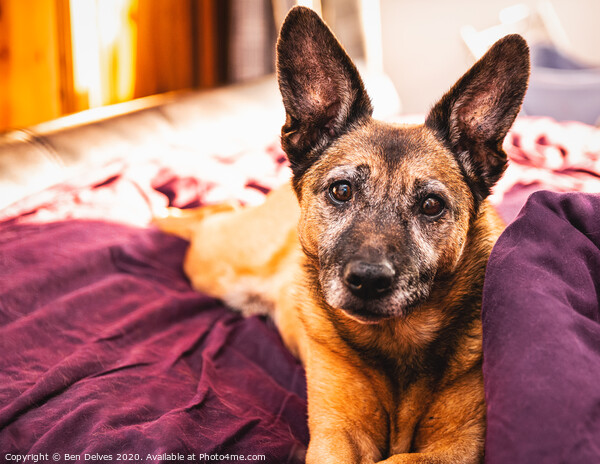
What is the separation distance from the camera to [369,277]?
5.04ft

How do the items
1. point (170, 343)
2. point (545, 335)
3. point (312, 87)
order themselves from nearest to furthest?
point (545, 335) → point (312, 87) → point (170, 343)

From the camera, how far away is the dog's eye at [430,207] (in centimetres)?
182

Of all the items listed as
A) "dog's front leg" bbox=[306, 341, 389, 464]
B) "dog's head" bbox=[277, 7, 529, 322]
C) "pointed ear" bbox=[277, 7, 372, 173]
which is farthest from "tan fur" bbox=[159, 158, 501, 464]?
"pointed ear" bbox=[277, 7, 372, 173]

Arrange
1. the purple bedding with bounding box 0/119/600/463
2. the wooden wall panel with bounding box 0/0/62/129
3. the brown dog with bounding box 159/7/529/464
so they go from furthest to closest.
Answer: the wooden wall panel with bounding box 0/0/62/129
the brown dog with bounding box 159/7/529/464
the purple bedding with bounding box 0/119/600/463

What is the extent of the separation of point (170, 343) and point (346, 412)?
2.60 ft

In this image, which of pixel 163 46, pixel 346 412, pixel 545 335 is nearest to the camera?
pixel 545 335

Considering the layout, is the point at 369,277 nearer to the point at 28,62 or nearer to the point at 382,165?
the point at 382,165

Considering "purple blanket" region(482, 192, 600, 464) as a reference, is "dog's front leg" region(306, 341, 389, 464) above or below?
below

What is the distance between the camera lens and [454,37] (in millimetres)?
7070

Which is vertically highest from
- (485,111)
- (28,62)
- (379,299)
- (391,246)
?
(485,111)

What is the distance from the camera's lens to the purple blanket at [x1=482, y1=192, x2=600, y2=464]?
46.0 inches

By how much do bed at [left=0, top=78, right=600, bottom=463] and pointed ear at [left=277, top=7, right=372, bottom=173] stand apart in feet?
2.37

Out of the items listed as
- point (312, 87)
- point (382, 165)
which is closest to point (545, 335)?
point (382, 165)

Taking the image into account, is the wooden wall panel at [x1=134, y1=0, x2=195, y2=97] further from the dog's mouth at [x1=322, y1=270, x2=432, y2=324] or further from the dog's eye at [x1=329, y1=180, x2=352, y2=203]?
the dog's mouth at [x1=322, y1=270, x2=432, y2=324]
